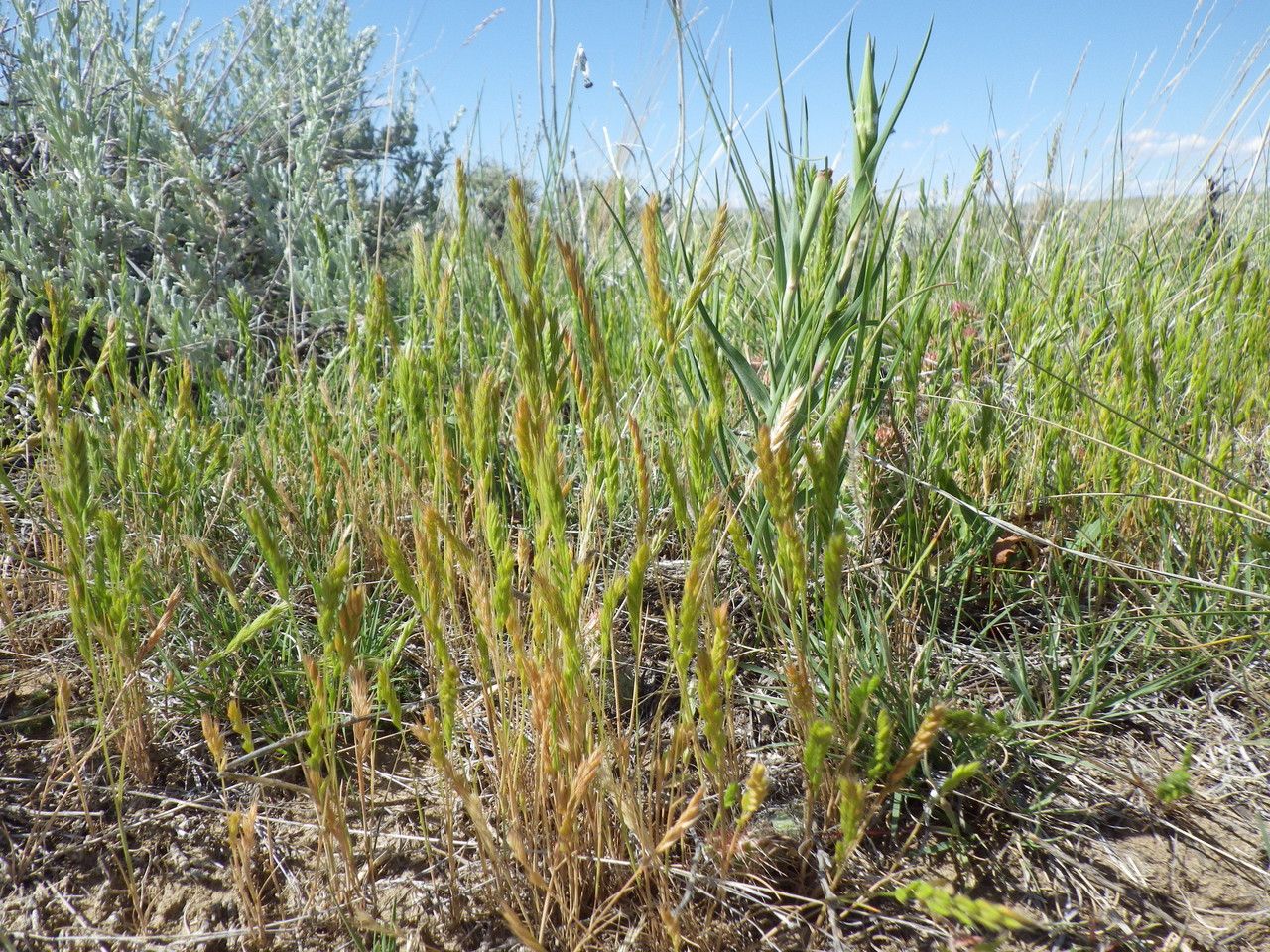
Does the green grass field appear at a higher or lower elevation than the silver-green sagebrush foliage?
lower

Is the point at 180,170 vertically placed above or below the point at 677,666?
above

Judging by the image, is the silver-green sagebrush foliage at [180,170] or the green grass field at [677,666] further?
the silver-green sagebrush foliage at [180,170]

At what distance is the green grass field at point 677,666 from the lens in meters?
0.84

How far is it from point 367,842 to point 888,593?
856 mm

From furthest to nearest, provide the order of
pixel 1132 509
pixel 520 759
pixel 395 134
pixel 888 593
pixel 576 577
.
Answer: pixel 395 134 → pixel 1132 509 → pixel 888 593 → pixel 520 759 → pixel 576 577

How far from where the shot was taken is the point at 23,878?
1.04 meters

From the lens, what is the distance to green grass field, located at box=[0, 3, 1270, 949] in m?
0.84

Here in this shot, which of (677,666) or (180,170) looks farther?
(180,170)

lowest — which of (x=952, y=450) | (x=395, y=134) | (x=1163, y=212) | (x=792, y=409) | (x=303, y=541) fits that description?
(x=303, y=541)

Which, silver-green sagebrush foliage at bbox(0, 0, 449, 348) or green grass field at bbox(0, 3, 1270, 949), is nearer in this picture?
green grass field at bbox(0, 3, 1270, 949)

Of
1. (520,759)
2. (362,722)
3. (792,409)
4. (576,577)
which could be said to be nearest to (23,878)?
(362,722)

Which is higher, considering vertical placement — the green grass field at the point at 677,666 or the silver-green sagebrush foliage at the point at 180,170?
the silver-green sagebrush foliage at the point at 180,170

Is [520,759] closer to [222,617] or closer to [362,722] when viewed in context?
[362,722]

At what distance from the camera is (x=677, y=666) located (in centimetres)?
76
